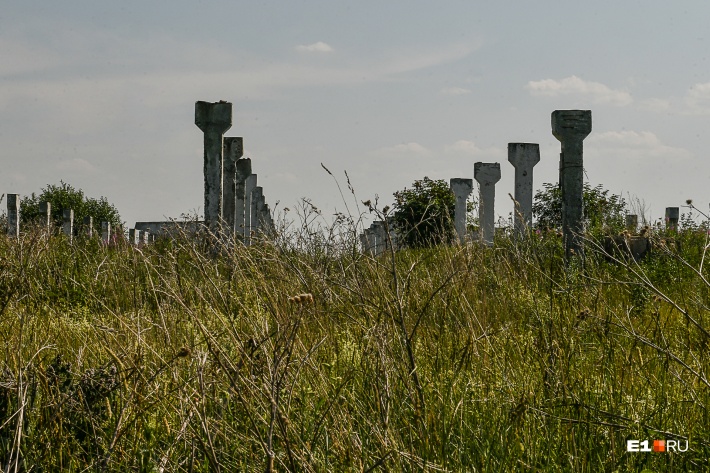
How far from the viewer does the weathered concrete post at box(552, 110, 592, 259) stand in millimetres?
9914

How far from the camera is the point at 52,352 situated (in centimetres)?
492

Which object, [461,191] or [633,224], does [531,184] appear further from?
[461,191]

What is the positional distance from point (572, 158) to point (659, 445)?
7.43 m

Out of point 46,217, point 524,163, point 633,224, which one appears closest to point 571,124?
point 524,163

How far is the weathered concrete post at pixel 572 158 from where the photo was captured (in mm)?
9914

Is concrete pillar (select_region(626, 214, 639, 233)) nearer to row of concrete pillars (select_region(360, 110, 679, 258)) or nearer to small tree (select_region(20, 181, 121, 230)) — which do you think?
row of concrete pillars (select_region(360, 110, 679, 258))

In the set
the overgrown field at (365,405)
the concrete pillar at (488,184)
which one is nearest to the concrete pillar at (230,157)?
the concrete pillar at (488,184)

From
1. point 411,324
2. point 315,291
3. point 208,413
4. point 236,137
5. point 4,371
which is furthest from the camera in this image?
point 236,137

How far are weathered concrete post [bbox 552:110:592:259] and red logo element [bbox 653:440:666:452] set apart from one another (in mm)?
7043

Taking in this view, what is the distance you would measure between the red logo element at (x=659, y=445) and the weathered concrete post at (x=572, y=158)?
7.04 meters

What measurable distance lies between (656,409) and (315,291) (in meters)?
2.12

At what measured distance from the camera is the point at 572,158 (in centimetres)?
1007

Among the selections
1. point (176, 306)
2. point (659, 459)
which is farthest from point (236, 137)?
point (659, 459)

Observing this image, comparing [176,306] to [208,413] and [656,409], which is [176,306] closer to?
[208,413]
